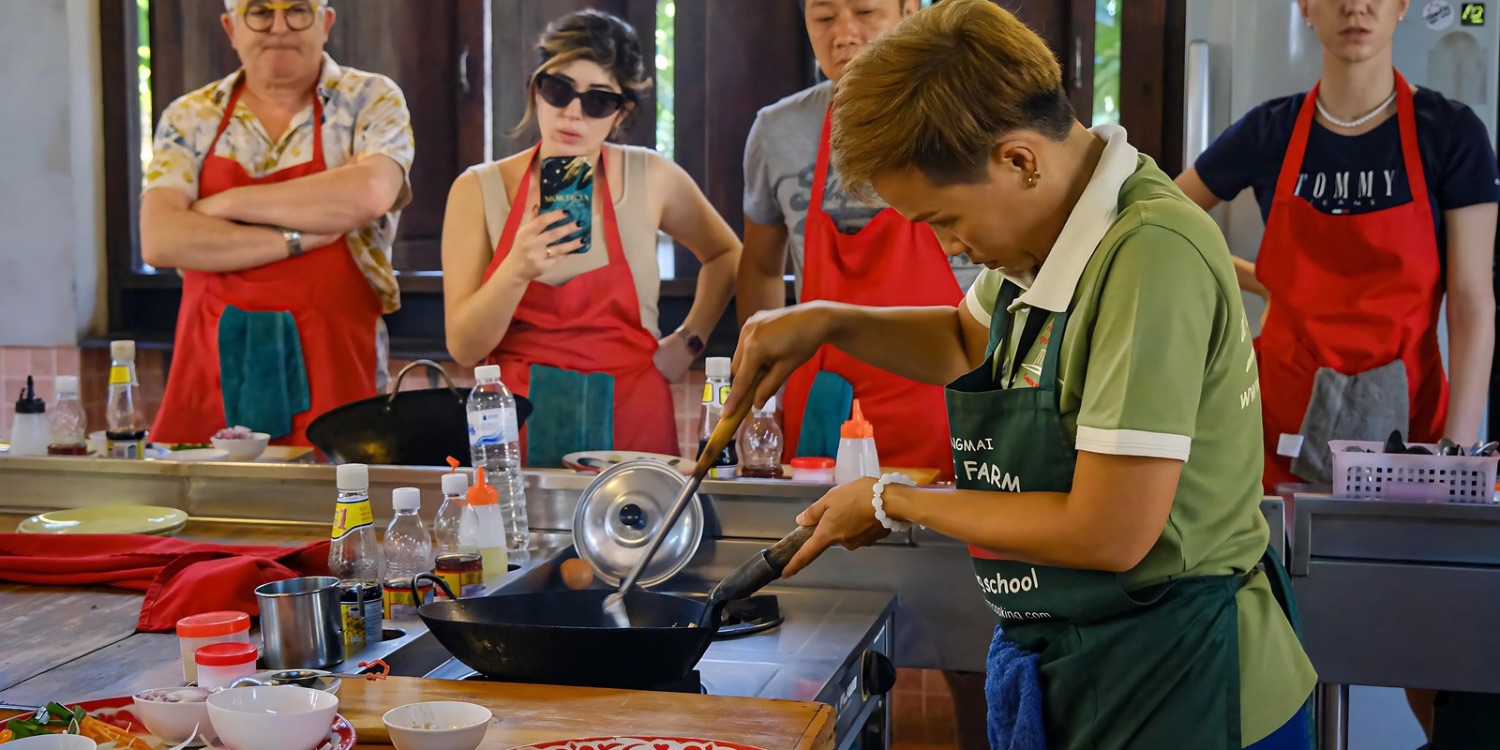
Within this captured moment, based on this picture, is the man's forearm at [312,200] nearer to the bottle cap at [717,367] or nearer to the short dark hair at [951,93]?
the bottle cap at [717,367]

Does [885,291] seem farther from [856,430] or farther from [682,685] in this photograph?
[682,685]

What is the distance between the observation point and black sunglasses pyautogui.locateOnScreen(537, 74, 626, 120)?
150 inches

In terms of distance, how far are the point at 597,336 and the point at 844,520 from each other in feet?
7.69

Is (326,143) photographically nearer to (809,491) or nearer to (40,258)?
(40,258)

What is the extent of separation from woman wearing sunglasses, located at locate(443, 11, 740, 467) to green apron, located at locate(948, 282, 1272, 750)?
7.76 feet

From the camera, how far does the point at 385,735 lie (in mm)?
1431

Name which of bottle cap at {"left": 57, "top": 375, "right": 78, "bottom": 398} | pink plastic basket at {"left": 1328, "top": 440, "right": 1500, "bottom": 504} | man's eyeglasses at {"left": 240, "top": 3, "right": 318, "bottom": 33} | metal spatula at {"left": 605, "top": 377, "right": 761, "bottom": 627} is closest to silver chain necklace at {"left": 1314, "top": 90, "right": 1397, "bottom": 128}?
pink plastic basket at {"left": 1328, "top": 440, "right": 1500, "bottom": 504}

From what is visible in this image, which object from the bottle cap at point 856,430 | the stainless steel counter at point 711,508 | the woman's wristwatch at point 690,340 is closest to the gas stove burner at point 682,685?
the stainless steel counter at point 711,508

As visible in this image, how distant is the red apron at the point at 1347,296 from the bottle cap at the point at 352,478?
7.21 ft

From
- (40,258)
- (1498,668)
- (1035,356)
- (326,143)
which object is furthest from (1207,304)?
(40,258)

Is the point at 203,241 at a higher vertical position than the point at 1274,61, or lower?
lower

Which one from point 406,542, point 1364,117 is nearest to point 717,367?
point 406,542

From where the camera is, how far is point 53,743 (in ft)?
3.88

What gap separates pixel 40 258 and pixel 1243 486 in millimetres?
4671
